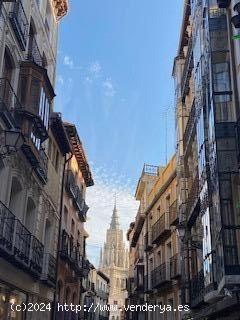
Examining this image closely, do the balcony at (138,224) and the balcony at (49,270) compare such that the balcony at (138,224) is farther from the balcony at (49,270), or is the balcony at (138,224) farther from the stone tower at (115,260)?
the stone tower at (115,260)

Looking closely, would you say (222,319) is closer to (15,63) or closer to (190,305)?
(190,305)

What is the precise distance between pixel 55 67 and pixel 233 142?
12090 mm

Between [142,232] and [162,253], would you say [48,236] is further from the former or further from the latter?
[142,232]

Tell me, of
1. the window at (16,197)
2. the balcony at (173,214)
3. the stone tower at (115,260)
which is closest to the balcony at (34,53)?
the window at (16,197)

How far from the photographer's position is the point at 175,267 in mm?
23938

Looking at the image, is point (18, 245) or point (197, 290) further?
point (197, 290)

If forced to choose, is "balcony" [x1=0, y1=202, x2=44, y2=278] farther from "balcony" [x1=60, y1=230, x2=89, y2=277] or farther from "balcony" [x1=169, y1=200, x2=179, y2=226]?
"balcony" [x1=169, y1=200, x2=179, y2=226]

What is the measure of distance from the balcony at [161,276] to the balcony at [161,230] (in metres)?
1.64

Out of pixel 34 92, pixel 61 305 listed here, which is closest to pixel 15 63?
pixel 34 92

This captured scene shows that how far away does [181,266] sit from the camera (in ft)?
73.4

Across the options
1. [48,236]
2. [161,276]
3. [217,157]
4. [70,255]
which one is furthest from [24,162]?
[161,276]

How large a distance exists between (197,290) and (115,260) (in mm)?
104608

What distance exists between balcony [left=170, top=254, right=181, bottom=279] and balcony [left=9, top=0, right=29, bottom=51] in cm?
1237

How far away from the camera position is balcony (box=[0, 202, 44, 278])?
1311 cm
